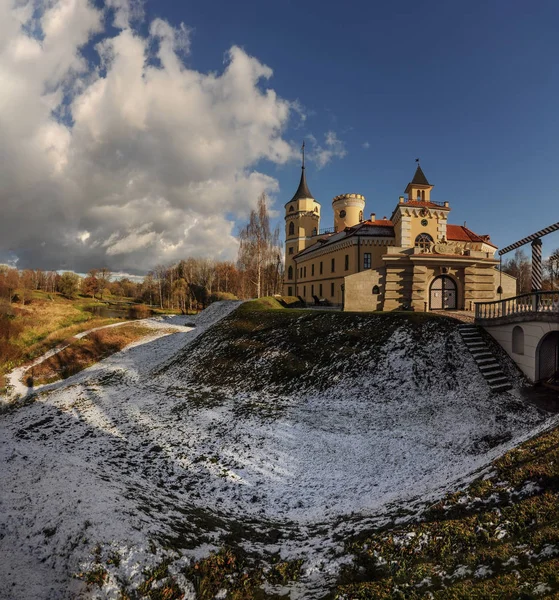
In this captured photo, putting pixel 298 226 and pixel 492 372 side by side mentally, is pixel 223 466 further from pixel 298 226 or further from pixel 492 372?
pixel 298 226

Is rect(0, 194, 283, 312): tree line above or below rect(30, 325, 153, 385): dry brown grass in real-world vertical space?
above

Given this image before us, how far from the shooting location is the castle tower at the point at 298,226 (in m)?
50.7

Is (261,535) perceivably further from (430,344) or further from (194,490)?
(430,344)

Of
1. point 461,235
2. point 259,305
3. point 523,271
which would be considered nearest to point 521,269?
point 523,271

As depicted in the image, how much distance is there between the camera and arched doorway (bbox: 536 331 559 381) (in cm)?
1399

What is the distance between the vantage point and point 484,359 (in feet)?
51.3

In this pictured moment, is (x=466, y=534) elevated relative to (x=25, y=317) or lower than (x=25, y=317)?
Result: lower

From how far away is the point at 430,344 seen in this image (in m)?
17.1

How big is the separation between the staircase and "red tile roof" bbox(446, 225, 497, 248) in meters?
20.9

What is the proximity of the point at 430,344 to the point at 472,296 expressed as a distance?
1307 cm

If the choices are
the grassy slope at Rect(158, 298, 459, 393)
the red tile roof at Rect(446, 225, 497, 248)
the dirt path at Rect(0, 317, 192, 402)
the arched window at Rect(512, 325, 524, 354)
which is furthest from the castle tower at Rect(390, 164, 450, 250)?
the dirt path at Rect(0, 317, 192, 402)

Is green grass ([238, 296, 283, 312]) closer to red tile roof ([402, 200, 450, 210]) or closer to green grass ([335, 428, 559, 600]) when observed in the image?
red tile roof ([402, 200, 450, 210])

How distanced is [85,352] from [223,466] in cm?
2167

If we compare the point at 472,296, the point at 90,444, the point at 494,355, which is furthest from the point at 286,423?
the point at 472,296
